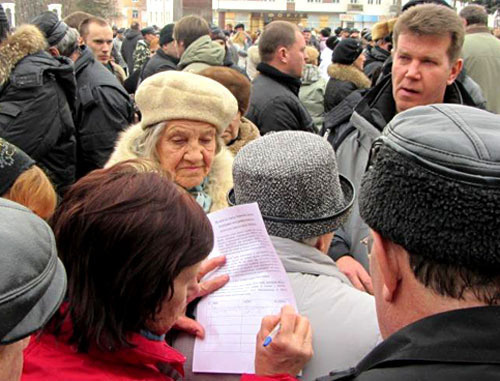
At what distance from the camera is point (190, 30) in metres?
6.21

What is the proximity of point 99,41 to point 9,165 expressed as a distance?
4185 millimetres

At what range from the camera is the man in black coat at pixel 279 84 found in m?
4.60

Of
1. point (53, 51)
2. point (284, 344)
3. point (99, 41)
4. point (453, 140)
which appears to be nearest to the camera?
point (453, 140)

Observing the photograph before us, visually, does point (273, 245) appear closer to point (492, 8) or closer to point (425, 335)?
point (425, 335)

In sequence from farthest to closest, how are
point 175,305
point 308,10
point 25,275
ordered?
1. point 308,10
2. point 175,305
3. point 25,275

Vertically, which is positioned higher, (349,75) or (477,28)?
(477,28)

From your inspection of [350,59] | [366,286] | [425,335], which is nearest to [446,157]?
[425,335]

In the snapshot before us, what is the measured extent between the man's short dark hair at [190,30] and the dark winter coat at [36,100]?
240 cm

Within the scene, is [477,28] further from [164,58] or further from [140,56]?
[140,56]

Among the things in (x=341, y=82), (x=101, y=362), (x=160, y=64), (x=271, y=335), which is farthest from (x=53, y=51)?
(x=271, y=335)

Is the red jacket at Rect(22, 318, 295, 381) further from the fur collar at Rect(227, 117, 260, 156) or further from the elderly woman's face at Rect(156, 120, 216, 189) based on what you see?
the fur collar at Rect(227, 117, 260, 156)

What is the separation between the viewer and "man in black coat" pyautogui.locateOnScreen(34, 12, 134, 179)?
4.36m

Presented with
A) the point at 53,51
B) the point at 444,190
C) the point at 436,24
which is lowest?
the point at 53,51

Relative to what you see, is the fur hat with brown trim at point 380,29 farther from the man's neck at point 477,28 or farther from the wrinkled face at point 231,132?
the wrinkled face at point 231,132
